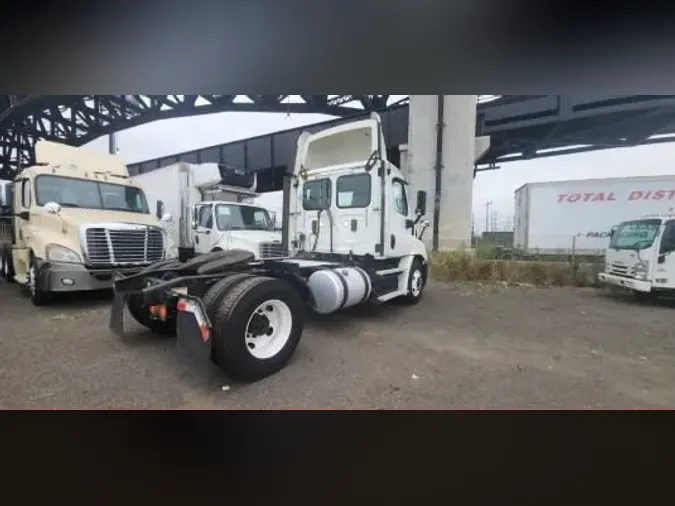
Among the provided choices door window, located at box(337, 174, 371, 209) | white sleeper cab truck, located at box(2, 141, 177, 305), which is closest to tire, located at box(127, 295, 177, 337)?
white sleeper cab truck, located at box(2, 141, 177, 305)

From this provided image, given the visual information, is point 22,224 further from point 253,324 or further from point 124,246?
point 253,324

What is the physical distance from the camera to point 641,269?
6039mm

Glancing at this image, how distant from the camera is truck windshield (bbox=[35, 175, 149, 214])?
535cm

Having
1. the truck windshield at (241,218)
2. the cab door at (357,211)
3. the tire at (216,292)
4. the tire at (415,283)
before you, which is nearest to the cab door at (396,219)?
the cab door at (357,211)

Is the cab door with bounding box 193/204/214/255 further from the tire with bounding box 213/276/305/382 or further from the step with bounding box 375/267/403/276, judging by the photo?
the tire with bounding box 213/276/305/382

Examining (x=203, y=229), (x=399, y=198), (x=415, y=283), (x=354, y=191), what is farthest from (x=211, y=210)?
(x=415, y=283)

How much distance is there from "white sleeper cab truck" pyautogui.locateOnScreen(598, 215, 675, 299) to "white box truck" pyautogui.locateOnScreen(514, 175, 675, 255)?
2.43 m

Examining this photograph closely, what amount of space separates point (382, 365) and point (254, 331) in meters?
1.27

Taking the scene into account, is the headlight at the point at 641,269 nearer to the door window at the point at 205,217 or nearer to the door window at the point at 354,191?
the door window at the point at 354,191

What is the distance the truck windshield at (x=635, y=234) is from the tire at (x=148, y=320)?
819 centimetres
